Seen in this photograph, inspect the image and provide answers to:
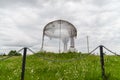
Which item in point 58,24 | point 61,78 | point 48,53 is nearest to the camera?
point 61,78

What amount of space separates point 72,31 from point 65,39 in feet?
4.67

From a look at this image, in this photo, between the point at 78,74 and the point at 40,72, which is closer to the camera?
the point at 78,74

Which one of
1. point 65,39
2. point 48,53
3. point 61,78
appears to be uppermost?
point 65,39

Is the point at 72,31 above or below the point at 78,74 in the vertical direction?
above

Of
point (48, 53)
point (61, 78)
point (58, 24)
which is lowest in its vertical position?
point (61, 78)

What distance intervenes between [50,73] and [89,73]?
2.70 meters

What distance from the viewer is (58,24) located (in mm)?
30672

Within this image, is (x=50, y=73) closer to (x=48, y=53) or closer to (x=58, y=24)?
(x=48, y=53)

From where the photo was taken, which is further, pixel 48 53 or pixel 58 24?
pixel 58 24

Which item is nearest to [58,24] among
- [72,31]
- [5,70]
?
[72,31]

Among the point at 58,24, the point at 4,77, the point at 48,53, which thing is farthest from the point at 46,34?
the point at 4,77

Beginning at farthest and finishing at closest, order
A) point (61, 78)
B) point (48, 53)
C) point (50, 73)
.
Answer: point (48, 53) → point (50, 73) → point (61, 78)

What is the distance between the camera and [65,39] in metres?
30.9

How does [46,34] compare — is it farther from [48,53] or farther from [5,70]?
[5,70]
